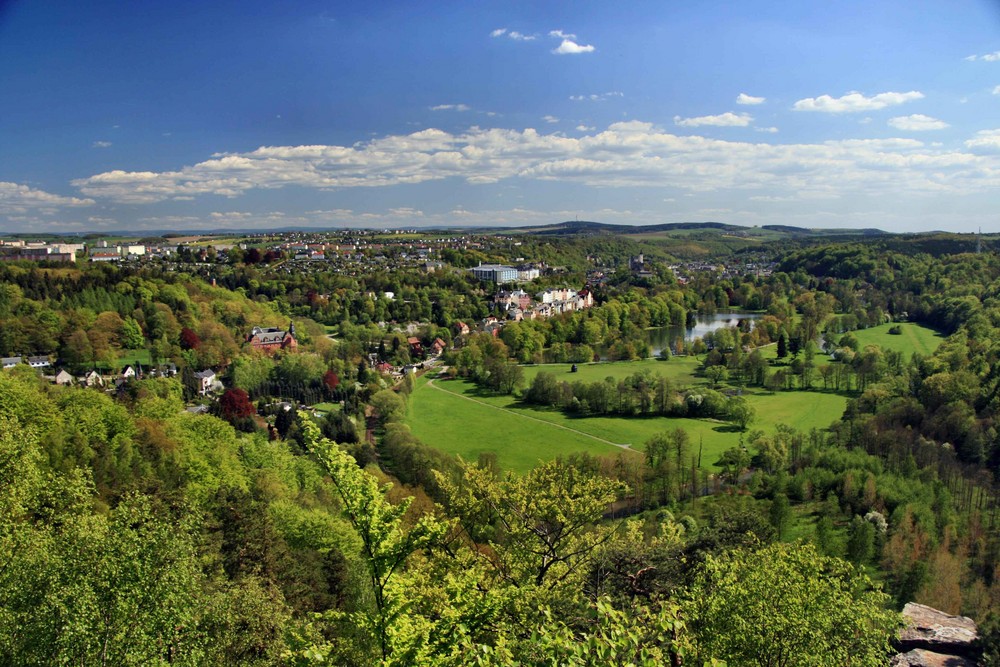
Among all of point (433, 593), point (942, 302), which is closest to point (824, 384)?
point (942, 302)

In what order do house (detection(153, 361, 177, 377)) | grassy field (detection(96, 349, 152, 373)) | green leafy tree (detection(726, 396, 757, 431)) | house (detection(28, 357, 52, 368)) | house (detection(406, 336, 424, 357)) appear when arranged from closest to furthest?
green leafy tree (detection(726, 396, 757, 431))
house (detection(28, 357, 52, 368))
house (detection(153, 361, 177, 377))
grassy field (detection(96, 349, 152, 373))
house (detection(406, 336, 424, 357))

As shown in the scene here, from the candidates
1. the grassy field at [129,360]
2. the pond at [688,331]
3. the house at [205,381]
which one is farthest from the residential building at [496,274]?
the house at [205,381]

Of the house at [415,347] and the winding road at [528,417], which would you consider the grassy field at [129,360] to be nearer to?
the winding road at [528,417]

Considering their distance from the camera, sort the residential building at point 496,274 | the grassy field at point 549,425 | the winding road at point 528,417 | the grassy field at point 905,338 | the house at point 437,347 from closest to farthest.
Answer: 1. the grassy field at point 549,425
2. the winding road at point 528,417
3. the grassy field at point 905,338
4. the house at point 437,347
5. the residential building at point 496,274

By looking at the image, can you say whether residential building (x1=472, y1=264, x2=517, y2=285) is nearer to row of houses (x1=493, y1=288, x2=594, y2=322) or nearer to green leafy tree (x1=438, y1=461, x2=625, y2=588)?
row of houses (x1=493, y1=288, x2=594, y2=322)

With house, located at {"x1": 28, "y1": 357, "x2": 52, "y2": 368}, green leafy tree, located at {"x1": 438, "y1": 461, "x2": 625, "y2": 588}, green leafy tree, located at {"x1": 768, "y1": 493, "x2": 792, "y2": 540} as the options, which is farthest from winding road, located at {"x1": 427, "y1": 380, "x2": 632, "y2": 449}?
house, located at {"x1": 28, "y1": 357, "x2": 52, "y2": 368}

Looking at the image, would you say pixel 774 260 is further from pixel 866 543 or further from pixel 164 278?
pixel 866 543
